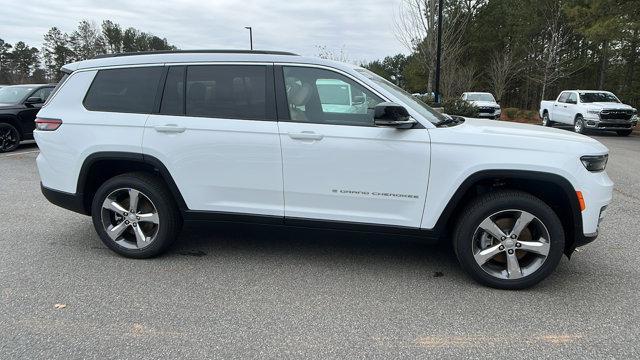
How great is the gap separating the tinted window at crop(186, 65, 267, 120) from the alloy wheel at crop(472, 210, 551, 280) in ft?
6.65

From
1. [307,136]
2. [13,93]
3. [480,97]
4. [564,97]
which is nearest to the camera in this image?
[307,136]

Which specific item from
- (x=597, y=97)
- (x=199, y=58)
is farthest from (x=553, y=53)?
(x=199, y=58)

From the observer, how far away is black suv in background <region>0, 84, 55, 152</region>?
1142 centimetres

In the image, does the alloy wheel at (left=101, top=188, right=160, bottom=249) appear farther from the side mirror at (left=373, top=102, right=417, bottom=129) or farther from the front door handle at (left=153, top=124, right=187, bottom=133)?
the side mirror at (left=373, top=102, right=417, bottom=129)

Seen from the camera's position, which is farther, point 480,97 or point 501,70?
point 501,70

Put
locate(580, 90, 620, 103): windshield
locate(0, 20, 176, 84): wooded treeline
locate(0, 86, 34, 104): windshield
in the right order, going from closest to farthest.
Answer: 1. locate(0, 86, 34, 104): windshield
2. locate(580, 90, 620, 103): windshield
3. locate(0, 20, 176, 84): wooded treeline

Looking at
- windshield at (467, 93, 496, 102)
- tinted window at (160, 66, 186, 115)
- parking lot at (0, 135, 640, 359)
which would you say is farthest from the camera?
windshield at (467, 93, 496, 102)

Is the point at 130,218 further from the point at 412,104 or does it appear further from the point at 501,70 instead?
the point at 501,70

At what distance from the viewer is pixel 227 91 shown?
4086 mm

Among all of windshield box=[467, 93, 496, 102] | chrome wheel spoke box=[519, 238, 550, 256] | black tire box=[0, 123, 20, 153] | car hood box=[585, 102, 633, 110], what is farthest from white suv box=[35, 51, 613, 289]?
windshield box=[467, 93, 496, 102]

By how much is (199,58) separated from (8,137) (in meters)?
9.81

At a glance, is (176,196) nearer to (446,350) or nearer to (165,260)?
(165,260)

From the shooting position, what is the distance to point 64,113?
171 inches

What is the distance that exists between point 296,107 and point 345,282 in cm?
150
